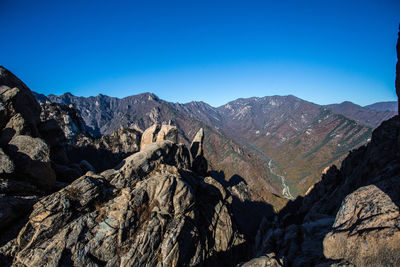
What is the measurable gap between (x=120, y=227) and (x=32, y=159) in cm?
1506

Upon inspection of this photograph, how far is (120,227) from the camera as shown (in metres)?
17.7

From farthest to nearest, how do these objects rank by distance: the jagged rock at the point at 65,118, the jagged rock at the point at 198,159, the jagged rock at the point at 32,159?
1. the jagged rock at the point at 65,118
2. the jagged rock at the point at 198,159
3. the jagged rock at the point at 32,159

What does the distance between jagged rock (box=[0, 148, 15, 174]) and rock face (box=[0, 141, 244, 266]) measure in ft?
20.4

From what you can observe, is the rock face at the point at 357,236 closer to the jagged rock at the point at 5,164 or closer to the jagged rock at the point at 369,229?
the jagged rock at the point at 369,229

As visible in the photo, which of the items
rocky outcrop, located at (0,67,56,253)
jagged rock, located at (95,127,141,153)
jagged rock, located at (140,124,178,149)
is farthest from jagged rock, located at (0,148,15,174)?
jagged rock, located at (95,127,141,153)

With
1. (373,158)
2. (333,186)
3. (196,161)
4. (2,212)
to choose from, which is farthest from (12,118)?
(333,186)

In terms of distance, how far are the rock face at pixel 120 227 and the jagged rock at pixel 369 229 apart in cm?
1549

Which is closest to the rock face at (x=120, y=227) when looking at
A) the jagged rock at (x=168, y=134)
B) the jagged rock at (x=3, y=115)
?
the jagged rock at (x=3, y=115)

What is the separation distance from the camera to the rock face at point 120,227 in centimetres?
1526

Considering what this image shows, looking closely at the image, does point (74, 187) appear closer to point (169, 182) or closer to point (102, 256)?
point (102, 256)

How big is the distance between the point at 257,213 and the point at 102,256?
474 feet

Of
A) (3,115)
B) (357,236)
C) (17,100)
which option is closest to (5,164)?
(3,115)

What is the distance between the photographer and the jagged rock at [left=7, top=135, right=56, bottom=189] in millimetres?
20969

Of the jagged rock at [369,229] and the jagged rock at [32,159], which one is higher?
the jagged rock at [32,159]
